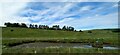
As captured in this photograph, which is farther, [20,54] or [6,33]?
[6,33]

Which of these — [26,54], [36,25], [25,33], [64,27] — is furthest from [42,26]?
[26,54]

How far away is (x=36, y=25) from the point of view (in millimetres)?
146125

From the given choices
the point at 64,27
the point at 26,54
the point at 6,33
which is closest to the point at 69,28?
the point at 64,27

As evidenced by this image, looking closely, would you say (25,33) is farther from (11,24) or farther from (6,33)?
(11,24)

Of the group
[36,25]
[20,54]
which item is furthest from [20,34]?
[20,54]

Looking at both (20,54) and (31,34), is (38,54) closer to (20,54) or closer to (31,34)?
(20,54)

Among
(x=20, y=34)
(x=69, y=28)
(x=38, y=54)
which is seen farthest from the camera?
(x=69, y=28)

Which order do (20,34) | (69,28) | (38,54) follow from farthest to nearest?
(69,28) → (20,34) → (38,54)

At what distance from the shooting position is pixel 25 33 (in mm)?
104812

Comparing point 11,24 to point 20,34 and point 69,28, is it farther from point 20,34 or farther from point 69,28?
point 20,34

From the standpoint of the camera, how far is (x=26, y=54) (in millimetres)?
28438

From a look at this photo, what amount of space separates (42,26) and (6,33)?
4954 centimetres

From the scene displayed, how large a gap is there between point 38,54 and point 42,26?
121947mm

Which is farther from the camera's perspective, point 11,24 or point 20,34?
point 11,24
